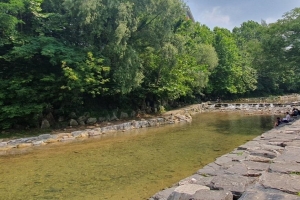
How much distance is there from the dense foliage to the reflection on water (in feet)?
11.7

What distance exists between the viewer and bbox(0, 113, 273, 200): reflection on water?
585cm

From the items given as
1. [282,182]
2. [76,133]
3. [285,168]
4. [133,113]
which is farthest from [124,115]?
[282,182]

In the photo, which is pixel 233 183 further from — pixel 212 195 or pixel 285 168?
pixel 285 168

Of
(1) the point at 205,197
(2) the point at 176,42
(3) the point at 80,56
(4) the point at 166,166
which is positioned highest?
(2) the point at 176,42

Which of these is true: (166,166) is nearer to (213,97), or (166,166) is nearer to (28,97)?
(28,97)

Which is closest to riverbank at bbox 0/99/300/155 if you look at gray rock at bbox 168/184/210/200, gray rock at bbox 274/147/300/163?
gray rock at bbox 168/184/210/200

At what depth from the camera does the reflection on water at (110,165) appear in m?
5.85

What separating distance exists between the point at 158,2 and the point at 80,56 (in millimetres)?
6330

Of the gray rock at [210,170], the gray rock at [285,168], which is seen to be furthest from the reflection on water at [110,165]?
the gray rock at [285,168]

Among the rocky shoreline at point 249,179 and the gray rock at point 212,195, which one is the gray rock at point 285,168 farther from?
the gray rock at point 212,195

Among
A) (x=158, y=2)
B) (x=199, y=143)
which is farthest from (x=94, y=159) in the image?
(x=158, y=2)

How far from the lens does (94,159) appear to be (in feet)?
28.2

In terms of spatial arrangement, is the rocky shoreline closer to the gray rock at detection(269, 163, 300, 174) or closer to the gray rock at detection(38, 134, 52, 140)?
the gray rock at detection(269, 163, 300, 174)

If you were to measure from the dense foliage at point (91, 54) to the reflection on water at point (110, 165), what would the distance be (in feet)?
11.7
